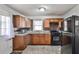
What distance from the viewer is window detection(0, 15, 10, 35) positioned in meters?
3.40

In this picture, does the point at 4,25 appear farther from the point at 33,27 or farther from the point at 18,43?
the point at 33,27

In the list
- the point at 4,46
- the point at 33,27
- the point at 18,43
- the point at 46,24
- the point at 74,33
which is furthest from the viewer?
the point at 46,24

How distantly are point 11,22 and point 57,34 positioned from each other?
7.44 feet

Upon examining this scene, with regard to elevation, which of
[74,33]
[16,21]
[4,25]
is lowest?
[74,33]

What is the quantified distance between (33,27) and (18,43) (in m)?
1.49

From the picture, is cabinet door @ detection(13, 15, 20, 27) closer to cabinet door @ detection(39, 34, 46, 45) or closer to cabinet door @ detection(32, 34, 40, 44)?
cabinet door @ detection(32, 34, 40, 44)

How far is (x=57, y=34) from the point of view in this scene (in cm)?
535

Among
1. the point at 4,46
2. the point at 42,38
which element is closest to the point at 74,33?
the point at 4,46

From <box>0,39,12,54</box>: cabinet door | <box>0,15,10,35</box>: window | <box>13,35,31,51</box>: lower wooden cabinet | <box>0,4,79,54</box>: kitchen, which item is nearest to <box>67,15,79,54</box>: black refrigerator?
<box>0,4,79,54</box>: kitchen

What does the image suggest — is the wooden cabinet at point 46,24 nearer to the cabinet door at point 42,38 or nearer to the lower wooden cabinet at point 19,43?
the cabinet door at point 42,38

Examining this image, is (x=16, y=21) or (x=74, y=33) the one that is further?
(x=16, y=21)

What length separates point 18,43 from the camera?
4238 mm

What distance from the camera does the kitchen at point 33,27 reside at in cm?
332
